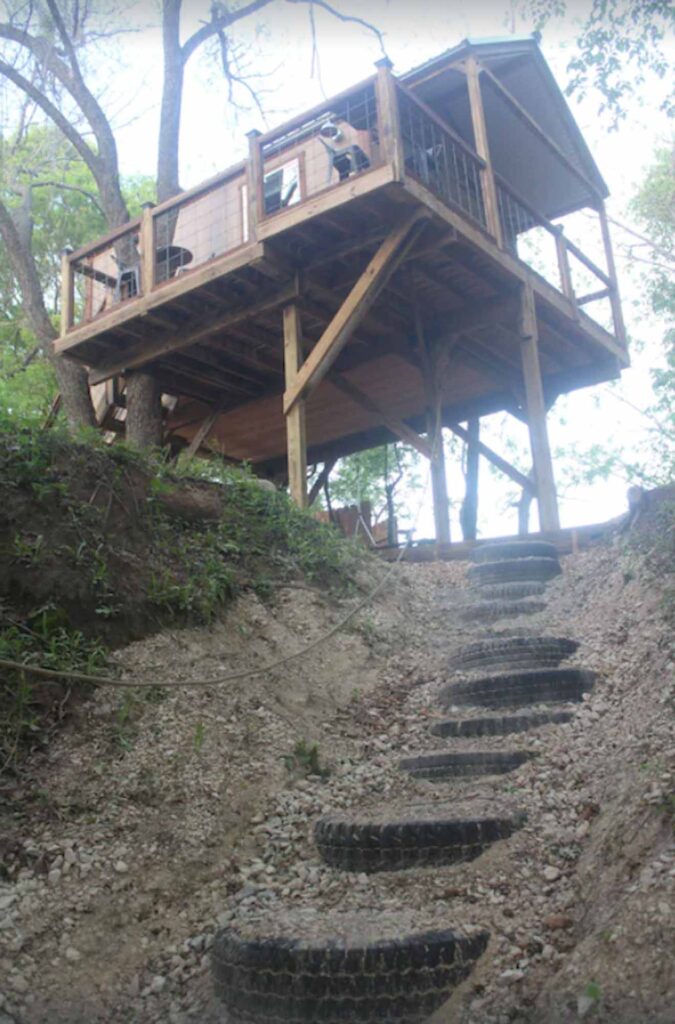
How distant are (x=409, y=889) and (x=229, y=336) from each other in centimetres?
807

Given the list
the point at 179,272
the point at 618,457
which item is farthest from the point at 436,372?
the point at 618,457

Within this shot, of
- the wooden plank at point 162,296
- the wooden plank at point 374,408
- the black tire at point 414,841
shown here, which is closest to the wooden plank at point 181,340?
the wooden plank at point 162,296

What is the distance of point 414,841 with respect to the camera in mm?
3688

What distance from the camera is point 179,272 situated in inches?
371

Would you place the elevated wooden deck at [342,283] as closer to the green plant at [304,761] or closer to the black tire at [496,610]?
the black tire at [496,610]

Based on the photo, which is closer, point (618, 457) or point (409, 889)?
point (409, 889)

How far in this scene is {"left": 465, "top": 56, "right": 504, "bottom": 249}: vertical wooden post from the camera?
9.12 m

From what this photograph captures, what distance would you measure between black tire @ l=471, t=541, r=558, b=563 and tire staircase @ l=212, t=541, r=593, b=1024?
7.34 ft

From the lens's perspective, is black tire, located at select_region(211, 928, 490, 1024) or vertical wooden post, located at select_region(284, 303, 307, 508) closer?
black tire, located at select_region(211, 928, 490, 1024)

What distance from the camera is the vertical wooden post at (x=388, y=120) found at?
7414mm

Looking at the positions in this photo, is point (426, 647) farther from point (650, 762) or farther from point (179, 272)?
point (179, 272)

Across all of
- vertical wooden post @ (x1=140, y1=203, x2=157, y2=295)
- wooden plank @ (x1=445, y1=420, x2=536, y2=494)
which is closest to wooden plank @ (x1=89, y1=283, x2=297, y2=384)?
vertical wooden post @ (x1=140, y1=203, x2=157, y2=295)

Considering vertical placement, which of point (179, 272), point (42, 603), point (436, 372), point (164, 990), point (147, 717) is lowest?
point (164, 990)

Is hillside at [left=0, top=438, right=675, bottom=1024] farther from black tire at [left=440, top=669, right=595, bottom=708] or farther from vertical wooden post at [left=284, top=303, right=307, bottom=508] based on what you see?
vertical wooden post at [left=284, top=303, right=307, bottom=508]
